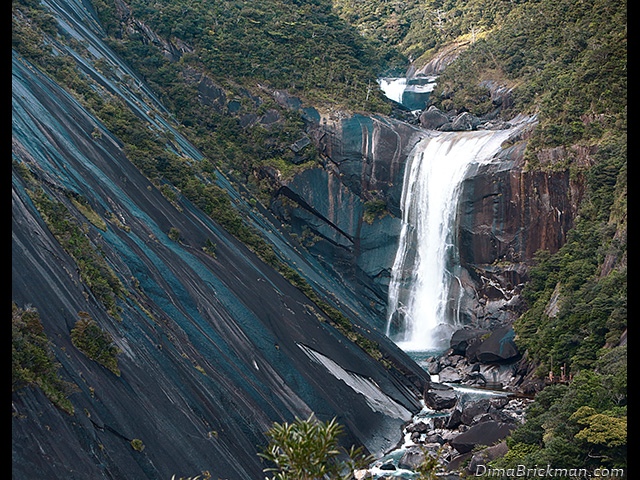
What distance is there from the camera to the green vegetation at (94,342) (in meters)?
21.6

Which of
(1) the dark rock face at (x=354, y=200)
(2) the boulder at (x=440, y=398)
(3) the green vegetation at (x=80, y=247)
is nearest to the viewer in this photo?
(3) the green vegetation at (x=80, y=247)

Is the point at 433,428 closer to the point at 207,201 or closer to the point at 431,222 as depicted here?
the point at 207,201

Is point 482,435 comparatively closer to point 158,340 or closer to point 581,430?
point 581,430

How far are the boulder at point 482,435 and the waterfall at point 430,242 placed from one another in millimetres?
23188

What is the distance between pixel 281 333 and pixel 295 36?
151 ft

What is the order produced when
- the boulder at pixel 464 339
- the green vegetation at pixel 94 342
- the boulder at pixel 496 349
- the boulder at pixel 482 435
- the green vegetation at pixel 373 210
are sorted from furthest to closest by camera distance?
the green vegetation at pixel 373 210, the boulder at pixel 464 339, the boulder at pixel 496 349, the boulder at pixel 482 435, the green vegetation at pixel 94 342

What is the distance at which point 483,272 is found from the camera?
54562 mm

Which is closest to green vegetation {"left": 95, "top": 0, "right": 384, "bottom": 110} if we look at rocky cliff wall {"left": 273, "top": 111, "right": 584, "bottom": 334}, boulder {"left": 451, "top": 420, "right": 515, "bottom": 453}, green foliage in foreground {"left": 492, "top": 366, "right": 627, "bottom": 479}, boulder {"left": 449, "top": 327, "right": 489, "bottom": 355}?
rocky cliff wall {"left": 273, "top": 111, "right": 584, "bottom": 334}

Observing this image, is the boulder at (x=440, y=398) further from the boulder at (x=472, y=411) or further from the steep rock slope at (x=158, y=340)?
the boulder at (x=472, y=411)

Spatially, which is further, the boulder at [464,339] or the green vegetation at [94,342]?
the boulder at [464,339]

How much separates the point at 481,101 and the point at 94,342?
52.9 m

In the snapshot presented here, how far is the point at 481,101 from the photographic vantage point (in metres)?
68.4

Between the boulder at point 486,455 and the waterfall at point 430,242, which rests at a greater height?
the waterfall at point 430,242

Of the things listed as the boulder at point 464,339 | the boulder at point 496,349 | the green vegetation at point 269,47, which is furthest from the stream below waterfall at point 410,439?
the green vegetation at point 269,47
